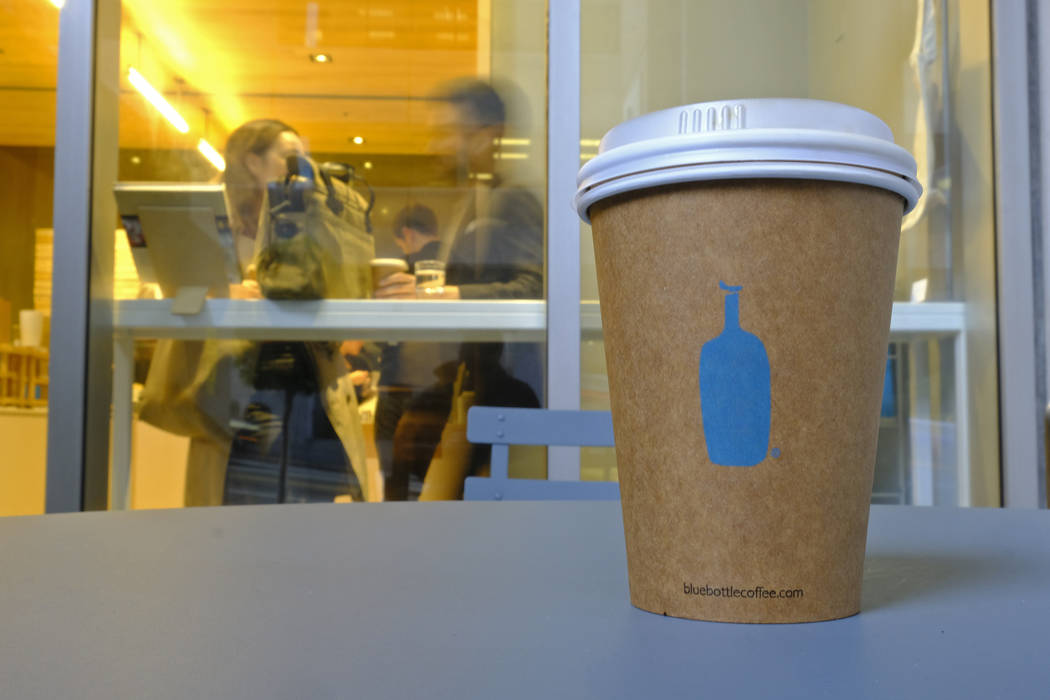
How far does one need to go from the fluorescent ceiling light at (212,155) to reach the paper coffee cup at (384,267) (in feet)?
1.37

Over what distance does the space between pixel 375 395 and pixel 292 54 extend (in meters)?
0.85

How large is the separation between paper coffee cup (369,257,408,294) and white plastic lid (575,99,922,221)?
1.83 meters

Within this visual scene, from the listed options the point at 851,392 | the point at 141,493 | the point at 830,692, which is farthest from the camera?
the point at 141,493

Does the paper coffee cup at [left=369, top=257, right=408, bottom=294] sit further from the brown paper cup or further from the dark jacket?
the brown paper cup

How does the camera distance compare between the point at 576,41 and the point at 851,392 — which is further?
the point at 576,41

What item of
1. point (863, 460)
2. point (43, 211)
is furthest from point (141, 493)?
point (863, 460)

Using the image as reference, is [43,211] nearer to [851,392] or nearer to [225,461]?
[225,461]

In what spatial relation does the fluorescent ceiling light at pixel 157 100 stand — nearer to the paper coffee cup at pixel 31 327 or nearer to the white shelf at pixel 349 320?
the white shelf at pixel 349 320

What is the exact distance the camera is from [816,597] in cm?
31

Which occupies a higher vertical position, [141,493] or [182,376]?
[182,376]

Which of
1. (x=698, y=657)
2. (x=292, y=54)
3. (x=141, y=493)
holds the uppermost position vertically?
(x=292, y=54)

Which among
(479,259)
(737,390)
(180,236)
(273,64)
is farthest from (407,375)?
(737,390)

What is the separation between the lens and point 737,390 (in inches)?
12.5

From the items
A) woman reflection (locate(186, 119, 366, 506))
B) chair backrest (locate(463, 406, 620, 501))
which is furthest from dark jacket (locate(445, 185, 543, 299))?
chair backrest (locate(463, 406, 620, 501))
